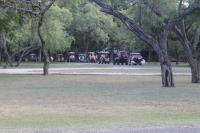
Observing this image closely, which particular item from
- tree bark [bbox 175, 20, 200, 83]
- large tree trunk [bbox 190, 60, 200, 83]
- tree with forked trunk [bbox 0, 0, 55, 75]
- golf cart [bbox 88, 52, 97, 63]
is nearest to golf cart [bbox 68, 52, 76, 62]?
golf cart [bbox 88, 52, 97, 63]

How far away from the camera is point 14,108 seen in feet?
61.3

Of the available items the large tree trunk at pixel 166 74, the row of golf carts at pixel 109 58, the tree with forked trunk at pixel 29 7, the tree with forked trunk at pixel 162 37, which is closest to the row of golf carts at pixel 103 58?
the row of golf carts at pixel 109 58

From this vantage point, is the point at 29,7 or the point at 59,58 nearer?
the point at 29,7

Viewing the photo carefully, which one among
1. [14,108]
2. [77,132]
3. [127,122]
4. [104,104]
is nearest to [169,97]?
[104,104]

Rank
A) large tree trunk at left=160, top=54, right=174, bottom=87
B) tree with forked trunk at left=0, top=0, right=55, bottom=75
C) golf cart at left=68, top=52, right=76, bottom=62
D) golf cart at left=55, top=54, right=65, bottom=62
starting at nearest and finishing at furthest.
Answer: large tree trunk at left=160, top=54, right=174, bottom=87 → tree with forked trunk at left=0, top=0, right=55, bottom=75 → golf cart at left=68, top=52, right=76, bottom=62 → golf cart at left=55, top=54, right=65, bottom=62

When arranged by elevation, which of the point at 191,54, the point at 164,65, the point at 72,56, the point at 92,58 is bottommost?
the point at 92,58

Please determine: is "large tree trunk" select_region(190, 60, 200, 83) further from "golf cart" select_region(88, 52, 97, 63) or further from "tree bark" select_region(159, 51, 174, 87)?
"golf cart" select_region(88, 52, 97, 63)

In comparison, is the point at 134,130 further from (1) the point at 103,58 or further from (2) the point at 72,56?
(2) the point at 72,56

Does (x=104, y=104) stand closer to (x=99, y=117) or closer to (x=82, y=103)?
(x=82, y=103)

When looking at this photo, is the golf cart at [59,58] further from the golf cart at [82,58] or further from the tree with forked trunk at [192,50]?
the tree with forked trunk at [192,50]

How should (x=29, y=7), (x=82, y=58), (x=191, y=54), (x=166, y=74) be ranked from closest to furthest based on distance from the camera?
(x=166, y=74)
(x=191, y=54)
(x=29, y=7)
(x=82, y=58)

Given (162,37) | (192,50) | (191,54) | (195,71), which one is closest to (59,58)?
(192,50)

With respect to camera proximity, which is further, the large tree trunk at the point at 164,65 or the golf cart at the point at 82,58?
the golf cart at the point at 82,58

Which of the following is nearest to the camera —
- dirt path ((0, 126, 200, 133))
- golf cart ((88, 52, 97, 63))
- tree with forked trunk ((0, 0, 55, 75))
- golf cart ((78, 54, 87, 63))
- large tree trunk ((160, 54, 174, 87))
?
dirt path ((0, 126, 200, 133))
